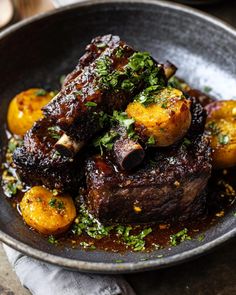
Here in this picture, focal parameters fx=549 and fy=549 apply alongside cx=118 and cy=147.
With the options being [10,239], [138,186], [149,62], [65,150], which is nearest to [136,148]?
[138,186]

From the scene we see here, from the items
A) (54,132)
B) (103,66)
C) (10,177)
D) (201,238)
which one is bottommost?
(201,238)

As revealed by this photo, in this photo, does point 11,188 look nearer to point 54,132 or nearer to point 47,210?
point 47,210

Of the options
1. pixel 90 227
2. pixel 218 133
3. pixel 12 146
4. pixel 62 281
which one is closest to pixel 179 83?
pixel 218 133

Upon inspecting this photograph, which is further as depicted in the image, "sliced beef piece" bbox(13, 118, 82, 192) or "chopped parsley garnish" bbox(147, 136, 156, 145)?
"sliced beef piece" bbox(13, 118, 82, 192)

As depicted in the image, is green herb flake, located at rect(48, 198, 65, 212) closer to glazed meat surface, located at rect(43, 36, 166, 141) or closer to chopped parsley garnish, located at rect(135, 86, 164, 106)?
glazed meat surface, located at rect(43, 36, 166, 141)

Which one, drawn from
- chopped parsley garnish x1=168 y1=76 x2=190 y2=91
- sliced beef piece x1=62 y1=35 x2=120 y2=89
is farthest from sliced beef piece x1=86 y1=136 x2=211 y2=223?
chopped parsley garnish x1=168 y1=76 x2=190 y2=91
